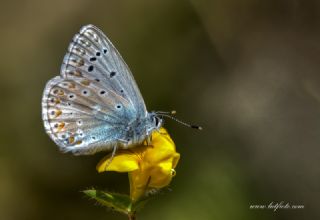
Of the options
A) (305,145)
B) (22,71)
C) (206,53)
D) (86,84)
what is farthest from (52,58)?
(86,84)

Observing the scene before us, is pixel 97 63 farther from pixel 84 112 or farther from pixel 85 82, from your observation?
pixel 84 112

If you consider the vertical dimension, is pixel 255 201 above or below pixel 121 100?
below

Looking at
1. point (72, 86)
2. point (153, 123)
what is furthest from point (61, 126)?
point (153, 123)

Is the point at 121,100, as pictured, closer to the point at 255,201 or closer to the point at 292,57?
the point at 255,201

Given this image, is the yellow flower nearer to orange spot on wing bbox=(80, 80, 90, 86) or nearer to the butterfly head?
the butterfly head

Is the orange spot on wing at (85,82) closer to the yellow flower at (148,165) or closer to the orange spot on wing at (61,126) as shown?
the orange spot on wing at (61,126)

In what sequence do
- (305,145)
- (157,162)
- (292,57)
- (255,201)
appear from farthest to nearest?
1. (292,57)
2. (305,145)
3. (255,201)
4. (157,162)

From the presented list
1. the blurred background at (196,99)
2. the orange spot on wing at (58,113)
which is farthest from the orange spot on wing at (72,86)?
the blurred background at (196,99)
